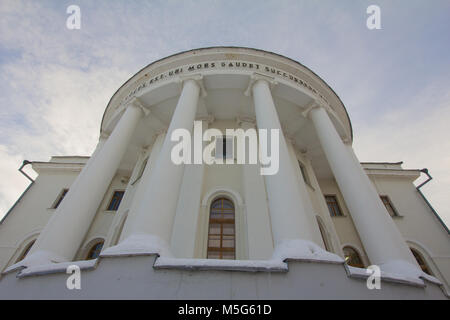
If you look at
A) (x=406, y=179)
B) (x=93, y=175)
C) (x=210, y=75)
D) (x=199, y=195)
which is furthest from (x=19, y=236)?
(x=406, y=179)

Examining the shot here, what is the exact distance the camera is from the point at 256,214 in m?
7.01

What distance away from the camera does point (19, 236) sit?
418 inches

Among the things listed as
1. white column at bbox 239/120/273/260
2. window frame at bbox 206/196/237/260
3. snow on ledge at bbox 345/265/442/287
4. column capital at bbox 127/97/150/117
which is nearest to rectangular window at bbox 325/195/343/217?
white column at bbox 239/120/273/260

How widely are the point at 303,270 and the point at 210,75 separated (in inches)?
298

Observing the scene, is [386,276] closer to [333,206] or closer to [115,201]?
[333,206]

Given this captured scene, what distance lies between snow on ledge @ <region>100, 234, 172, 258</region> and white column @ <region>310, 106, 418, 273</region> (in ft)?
17.5

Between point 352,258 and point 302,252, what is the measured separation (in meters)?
9.21

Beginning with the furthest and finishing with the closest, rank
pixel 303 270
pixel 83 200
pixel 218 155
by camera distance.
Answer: pixel 218 155, pixel 83 200, pixel 303 270

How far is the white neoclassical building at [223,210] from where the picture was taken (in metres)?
3.18

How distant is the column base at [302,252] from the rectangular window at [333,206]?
9731 mm

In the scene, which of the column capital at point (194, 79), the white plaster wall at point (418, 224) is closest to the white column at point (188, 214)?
the column capital at point (194, 79)

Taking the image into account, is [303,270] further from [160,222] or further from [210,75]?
[210,75]

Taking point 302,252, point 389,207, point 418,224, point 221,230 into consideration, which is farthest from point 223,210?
point 418,224

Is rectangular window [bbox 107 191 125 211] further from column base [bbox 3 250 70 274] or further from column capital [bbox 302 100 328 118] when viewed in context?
column capital [bbox 302 100 328 118]
